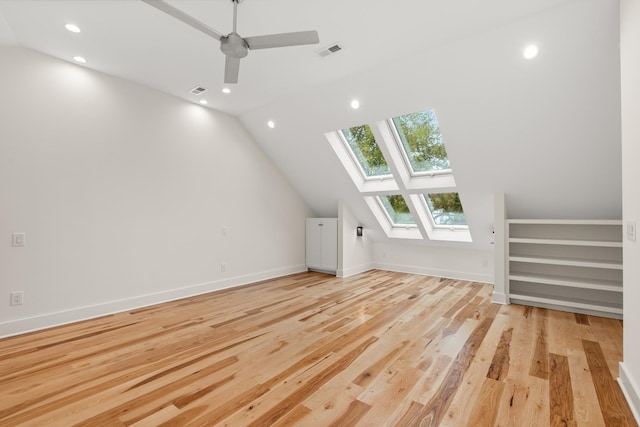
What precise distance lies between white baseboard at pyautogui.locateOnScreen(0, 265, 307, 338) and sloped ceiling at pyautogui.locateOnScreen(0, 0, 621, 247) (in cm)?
261

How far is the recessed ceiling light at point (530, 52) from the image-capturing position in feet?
8.12

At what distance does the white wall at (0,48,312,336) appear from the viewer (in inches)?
111

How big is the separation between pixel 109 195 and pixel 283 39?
2716 millimetres

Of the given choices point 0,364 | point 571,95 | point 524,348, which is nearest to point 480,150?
point 571,95

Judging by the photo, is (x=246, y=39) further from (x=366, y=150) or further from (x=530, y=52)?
(x=366, y=150)

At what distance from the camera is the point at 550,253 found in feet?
13.0

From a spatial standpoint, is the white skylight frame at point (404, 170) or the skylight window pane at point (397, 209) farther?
the skylight window pane at point (397, 209)

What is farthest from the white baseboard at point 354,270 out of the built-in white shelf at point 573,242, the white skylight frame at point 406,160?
the built-in white shelf at point 573,242

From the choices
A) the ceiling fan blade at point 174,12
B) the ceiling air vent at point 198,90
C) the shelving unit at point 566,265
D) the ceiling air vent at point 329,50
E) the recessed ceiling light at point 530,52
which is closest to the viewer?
the ceiling fan blade at point 174,12

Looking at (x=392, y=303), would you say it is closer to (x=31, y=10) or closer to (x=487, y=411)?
(x=487, y=411)

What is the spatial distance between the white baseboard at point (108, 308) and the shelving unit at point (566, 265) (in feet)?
12.7

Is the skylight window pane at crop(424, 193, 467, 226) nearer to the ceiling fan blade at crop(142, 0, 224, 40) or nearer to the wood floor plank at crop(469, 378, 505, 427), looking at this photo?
the wood floor plank at crop(469, 378, 505, 427)

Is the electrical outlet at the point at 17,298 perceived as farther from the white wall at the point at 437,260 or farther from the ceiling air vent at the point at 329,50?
the white wall at the point at 437,260

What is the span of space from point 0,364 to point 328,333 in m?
2.57
